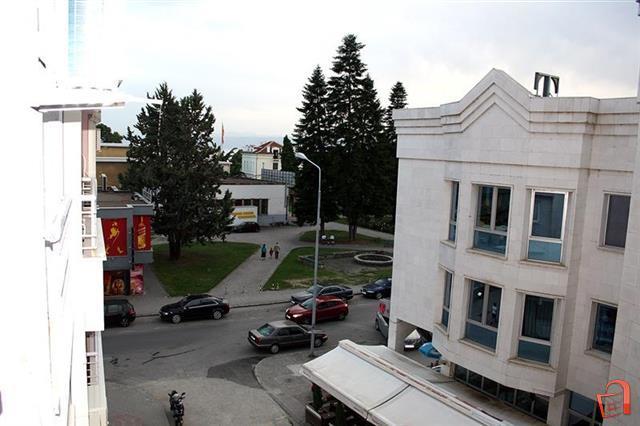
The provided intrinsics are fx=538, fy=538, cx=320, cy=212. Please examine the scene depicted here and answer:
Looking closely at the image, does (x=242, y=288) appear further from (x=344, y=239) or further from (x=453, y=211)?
(x=453, y=211)

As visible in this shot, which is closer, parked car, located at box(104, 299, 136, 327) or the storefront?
parked car, located at box(104, 299, 136, 327)

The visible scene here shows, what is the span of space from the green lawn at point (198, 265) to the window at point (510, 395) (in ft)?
64.2

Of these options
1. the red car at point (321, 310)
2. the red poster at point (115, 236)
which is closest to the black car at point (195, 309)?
the red car at point (321, 310)

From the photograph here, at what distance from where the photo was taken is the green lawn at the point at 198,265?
32.0 m

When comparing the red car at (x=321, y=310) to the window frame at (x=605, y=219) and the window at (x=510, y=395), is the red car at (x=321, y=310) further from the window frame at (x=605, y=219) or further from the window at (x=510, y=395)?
the window frame at (x=605, y=219)

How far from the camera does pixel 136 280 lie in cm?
2981

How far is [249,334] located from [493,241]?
1346 cm

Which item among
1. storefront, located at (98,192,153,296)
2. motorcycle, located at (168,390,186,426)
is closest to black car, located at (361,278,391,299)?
storefront, located at (98,192,153,296)

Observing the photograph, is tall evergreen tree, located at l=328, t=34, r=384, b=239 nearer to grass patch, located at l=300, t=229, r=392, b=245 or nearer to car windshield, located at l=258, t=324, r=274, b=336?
grass patch, located at l=300, t=229, r=392, b=245

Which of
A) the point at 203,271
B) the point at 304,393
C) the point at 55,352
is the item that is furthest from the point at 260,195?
the point at 55,352

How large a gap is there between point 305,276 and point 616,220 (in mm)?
25666

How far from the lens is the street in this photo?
17.4 metres

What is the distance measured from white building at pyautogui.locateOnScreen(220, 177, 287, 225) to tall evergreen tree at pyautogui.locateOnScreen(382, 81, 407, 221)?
11.7 metres

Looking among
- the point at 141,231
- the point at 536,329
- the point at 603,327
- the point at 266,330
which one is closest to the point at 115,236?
the point at 141,231
